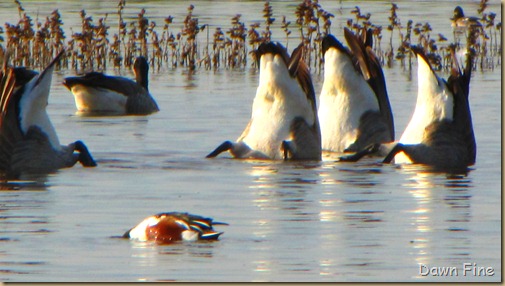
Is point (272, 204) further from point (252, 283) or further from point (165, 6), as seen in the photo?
point (165, 6)

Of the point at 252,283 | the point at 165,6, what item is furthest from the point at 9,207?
the point at 165,6

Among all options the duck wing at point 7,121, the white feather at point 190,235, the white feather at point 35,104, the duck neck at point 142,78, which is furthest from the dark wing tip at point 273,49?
the duck neck at point 142,78

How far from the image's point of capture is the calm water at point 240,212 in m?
8.13

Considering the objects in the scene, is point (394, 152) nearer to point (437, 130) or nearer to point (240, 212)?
point (437, 130)

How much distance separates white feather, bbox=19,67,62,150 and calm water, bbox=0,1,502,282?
572mm

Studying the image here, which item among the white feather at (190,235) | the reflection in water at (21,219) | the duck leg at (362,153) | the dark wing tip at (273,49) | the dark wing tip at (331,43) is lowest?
the duck leg at (362,153)

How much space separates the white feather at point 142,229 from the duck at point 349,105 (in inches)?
231

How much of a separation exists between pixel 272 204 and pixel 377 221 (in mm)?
1150

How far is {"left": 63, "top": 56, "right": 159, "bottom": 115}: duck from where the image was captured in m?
19.3

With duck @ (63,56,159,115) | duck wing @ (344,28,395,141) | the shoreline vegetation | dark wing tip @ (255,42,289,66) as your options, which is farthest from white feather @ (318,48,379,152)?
the shoreline vegetation

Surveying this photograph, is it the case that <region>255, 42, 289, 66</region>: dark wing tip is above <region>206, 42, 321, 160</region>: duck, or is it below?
above

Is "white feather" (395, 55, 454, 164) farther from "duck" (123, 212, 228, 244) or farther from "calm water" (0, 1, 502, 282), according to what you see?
"duck" (123, 212, 228, 244)

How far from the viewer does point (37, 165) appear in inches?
509

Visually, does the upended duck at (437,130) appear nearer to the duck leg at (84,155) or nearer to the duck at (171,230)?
the duck leg at (84,155)
